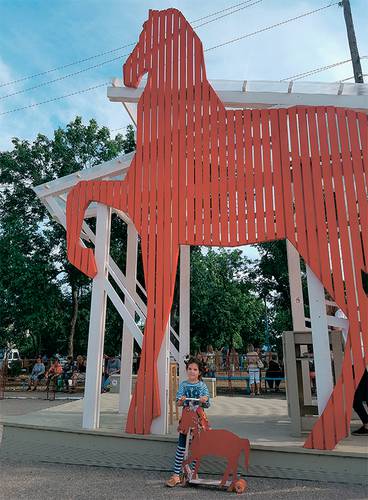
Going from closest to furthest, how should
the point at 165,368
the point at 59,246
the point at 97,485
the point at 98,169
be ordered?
the point at 97,485 < the point at 165,368 < the point at 98,169 < the point at 59,246

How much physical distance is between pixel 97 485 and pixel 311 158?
15.3 ft

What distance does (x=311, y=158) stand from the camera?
5.37m

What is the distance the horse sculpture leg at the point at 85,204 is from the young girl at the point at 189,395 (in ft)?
6.93

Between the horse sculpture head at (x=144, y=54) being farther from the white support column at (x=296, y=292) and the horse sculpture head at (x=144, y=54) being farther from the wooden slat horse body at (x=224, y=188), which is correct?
the white support column at (x=296, y=292)

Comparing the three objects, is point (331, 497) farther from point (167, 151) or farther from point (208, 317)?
point (208, 317)

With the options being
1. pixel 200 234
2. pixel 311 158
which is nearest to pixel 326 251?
pixel 311 158

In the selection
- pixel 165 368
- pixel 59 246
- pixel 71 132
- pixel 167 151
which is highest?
pixel 71 132

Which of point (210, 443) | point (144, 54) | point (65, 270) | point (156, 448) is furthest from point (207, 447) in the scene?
point (65, 270)

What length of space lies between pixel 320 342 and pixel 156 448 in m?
2.36

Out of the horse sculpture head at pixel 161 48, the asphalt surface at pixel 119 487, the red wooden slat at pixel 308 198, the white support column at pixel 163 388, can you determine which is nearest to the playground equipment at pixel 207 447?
the asphalt surface at pixel 119 487

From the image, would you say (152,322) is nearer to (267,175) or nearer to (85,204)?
(85,204)

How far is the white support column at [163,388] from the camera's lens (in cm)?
520

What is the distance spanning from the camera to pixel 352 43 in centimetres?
1150

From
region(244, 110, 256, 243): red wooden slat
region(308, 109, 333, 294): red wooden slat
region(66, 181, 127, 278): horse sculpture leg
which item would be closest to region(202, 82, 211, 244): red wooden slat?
region(244, 110, 256, 243): red wooden slat
